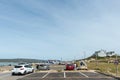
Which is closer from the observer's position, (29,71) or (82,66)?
(29,71)

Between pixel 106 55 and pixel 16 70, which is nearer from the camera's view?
pixel 16 70

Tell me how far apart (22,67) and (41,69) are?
Answer: 17444mm

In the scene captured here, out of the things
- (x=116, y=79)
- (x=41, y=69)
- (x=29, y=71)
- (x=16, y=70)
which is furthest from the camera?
(x=41, y=69)

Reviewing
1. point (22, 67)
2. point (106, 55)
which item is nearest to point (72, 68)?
point (22, 67)

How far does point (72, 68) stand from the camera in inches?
2448

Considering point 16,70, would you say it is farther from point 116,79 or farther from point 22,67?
point 116,79

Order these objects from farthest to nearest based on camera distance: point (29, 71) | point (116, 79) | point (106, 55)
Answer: point (106, 55)
point (29, 71)
point (116, 79)

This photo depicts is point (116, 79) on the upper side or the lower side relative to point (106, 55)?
lower

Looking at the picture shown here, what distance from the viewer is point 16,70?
43.6 metres

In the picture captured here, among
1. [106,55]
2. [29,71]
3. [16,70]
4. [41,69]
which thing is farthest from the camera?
[106,55]

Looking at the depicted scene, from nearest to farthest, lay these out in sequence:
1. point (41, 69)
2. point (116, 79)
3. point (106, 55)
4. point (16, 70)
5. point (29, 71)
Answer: point (116, 79) < point (16, 70) < point (29, 71) < point (41, 69) < point (106, 55)

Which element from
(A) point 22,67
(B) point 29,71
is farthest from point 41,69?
(A) point 22,67

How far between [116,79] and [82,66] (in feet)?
103

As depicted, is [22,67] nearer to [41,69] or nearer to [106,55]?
[41,69]
